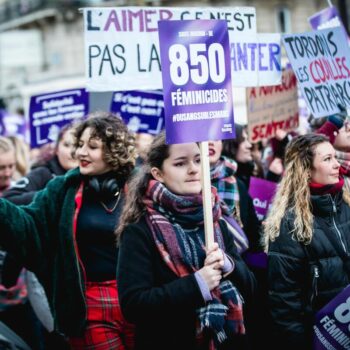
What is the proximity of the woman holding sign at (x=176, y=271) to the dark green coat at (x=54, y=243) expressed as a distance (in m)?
0.68

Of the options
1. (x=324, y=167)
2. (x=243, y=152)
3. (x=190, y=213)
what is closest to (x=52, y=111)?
Answer: (x=243, y=152)

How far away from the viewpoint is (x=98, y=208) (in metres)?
3.95

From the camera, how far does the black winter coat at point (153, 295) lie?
2963 millimetres

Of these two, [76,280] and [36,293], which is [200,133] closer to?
[76,280]

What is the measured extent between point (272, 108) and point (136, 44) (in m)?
1.53

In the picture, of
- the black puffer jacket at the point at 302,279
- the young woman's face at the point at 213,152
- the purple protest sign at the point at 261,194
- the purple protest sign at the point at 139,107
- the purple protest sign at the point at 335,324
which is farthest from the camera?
the purple protest sign at the point at 139,107

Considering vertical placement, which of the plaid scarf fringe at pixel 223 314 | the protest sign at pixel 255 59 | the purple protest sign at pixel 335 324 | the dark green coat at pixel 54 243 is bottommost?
the purple protest sign at pixel 335 324

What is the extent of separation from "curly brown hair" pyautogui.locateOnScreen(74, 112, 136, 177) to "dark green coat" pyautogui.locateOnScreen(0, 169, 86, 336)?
0.21m

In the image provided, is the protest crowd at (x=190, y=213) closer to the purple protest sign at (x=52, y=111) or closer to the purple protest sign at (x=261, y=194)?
the purple protest sign at (x=261, y=194)

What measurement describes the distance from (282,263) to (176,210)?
875 millimetres

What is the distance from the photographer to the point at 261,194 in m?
5.16

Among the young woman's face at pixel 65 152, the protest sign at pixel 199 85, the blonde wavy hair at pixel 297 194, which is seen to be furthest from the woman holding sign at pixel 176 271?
the young woman's face at pixel 65 152

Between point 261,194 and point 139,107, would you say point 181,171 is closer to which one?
point 261,194

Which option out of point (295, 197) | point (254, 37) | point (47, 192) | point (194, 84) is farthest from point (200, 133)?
point (254, 37)
